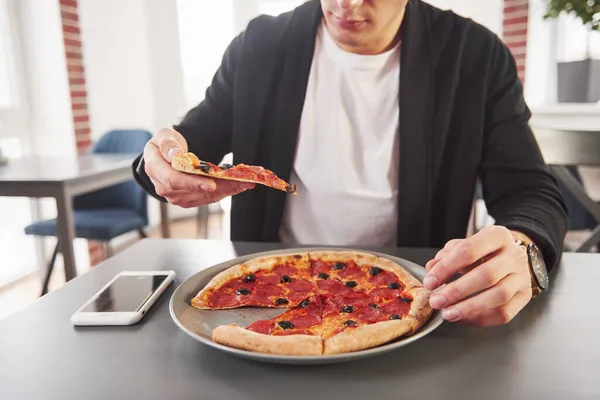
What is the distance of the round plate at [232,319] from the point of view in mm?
621

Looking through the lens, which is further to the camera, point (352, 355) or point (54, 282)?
point (54, 282)

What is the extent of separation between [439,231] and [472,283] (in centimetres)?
71

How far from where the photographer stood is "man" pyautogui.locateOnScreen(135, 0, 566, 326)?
4.28 ft

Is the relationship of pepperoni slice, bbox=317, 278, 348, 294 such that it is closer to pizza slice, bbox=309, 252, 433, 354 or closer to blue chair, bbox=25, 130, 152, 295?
pizza slice, bbox=309, 252, 433, 354

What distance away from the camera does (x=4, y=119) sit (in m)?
3.26

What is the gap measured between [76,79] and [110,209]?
1.09 metres

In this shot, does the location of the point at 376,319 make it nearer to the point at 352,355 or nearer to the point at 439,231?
the point at 352,355

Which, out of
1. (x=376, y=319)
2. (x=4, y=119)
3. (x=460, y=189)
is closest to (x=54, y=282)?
(x=4, y=119)

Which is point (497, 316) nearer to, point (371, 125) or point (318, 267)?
point (318, 267)

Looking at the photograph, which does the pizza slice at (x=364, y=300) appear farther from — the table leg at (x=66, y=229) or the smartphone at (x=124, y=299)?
the table leg at (x=66, y=229)

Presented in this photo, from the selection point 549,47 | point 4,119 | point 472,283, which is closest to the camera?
point 472,283

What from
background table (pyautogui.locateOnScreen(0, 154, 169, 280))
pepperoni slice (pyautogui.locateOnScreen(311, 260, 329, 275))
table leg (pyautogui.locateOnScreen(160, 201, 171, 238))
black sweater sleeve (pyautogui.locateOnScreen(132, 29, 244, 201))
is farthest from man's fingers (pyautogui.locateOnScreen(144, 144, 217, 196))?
table leg (pyautogui.locateOnScreen(160, 201, 171, 238))

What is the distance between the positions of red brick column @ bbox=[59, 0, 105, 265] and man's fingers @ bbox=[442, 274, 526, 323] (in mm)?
3242

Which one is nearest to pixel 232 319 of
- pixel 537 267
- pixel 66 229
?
pixel 537 267
